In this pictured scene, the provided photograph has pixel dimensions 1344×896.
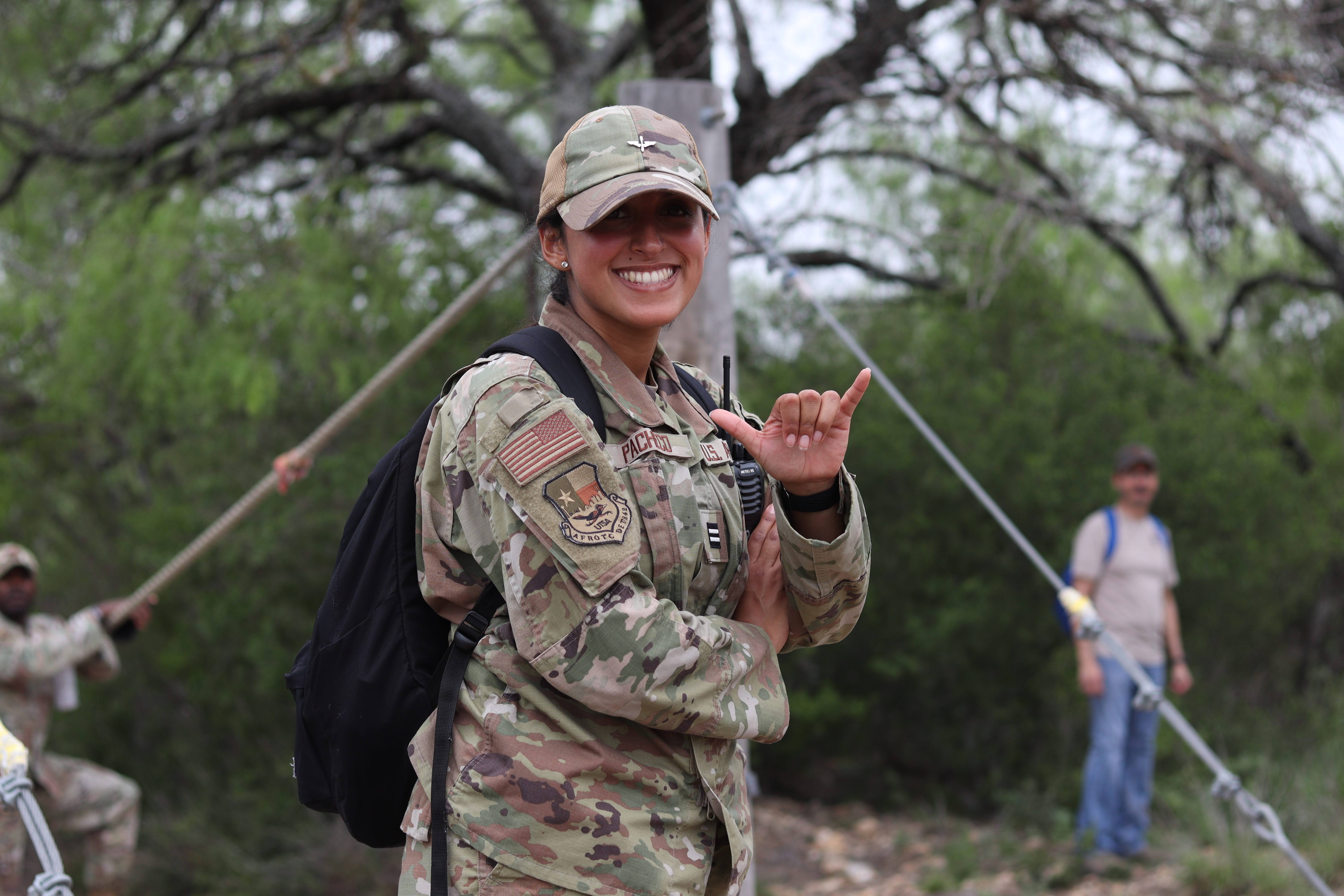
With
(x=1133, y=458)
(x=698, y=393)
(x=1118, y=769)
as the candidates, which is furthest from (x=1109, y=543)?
(x=698, y=393)

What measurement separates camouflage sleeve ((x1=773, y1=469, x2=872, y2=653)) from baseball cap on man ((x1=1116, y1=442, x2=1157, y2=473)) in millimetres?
4203

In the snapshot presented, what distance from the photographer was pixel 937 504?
7.29m

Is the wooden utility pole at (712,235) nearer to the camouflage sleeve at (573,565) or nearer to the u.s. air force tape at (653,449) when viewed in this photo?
the u.s. air force tape at (653,449)

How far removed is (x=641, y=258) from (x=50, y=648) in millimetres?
4806

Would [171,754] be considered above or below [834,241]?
below

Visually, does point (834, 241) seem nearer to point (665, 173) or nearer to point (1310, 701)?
point (1310, 701)

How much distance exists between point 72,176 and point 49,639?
13.9 feet

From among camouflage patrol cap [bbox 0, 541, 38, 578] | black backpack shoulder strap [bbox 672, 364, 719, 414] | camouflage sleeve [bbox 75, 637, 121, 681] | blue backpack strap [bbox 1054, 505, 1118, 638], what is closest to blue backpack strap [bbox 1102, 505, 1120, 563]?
blue backpack strap [bbox 1054, 505, 1118, 638]

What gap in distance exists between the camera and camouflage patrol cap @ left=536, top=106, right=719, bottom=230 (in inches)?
69.4

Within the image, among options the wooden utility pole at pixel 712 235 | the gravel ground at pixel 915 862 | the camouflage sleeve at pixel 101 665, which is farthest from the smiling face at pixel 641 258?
the camouflage sleeve at pixel 101 665

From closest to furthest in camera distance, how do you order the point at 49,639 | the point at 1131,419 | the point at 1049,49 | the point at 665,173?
the point at 665,173
the point at 49,639
the point at 1049,49
the point at 1131,419

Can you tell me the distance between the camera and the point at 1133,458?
18.9 ft

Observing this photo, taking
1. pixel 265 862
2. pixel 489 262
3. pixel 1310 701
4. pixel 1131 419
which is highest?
pixel 489 262

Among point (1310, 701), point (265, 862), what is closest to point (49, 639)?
point (265, 862)
